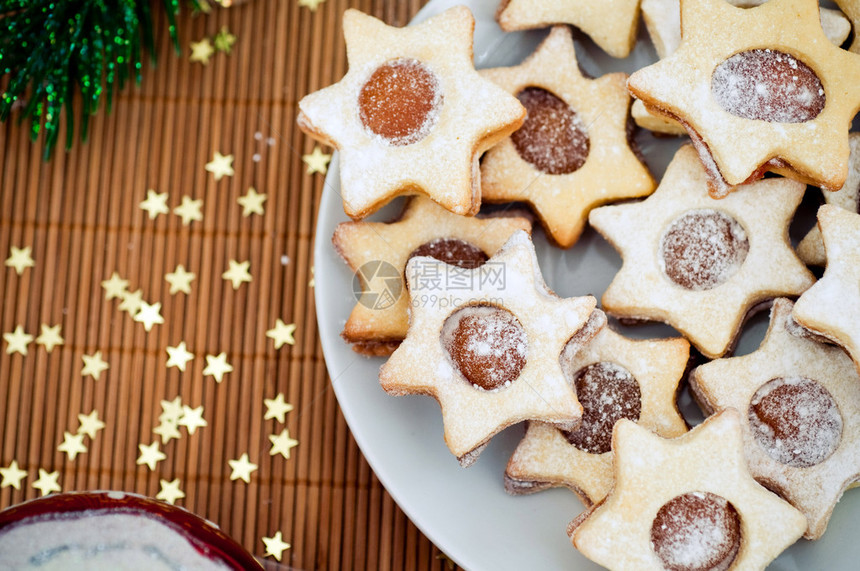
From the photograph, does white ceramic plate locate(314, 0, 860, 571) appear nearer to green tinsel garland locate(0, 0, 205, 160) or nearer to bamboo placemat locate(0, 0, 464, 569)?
bamboo placemat locate(0, 0, 464, 569)

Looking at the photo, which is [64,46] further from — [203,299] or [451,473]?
[451,473]

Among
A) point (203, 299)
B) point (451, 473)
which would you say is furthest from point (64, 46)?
point (451, 473)

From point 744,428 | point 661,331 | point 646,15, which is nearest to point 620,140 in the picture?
point 646,15

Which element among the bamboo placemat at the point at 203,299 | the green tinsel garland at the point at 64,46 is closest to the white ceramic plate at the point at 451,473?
the bamboo placemat at the point at 203,299

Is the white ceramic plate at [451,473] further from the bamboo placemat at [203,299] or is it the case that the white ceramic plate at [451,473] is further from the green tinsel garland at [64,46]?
the green tinsel garland at [64,46]

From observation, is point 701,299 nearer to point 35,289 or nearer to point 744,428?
point 744,428

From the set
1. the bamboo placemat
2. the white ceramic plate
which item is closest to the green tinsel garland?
the bamboo placemat

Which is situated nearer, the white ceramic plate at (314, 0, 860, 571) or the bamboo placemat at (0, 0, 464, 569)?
the white ceramic plate at (314, 0, 860, 571)

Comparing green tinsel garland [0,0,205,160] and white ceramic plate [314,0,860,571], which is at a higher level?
green tinsel garland [0,0,205,160]
